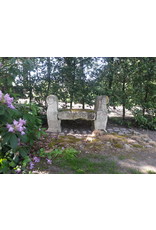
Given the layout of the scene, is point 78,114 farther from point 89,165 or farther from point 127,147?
point 89,165

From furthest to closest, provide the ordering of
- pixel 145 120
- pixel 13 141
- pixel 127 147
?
pixel 145 120
pixel 127 147
pixel 13 141

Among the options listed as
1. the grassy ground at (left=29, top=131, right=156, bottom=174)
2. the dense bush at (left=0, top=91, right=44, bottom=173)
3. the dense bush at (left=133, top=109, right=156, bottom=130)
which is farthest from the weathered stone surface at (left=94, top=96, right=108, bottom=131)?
the dense bush at (left=0, top=91, right=44, bottom=173)

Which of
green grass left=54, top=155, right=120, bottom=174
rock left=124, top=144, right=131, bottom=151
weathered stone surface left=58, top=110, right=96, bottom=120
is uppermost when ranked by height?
weathered stone surface left=58, top=110, right=96, bottom=120

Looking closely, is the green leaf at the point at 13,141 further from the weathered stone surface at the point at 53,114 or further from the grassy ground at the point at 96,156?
the weathered stone surface at the point at 53,114

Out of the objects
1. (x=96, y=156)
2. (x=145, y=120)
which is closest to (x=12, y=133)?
(x=96, y=156)

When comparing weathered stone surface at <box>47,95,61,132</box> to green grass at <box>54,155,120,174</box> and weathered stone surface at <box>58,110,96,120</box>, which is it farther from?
green grass at <box>54,155,120,174</box>

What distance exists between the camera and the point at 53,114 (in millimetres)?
3902

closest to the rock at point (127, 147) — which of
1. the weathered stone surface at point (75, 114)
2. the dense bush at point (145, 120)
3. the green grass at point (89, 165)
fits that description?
the green grass at point (89, 165)

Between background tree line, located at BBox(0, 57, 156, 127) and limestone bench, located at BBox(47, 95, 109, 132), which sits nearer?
limestone bench, located at BBox(47, 95, 109, 132)

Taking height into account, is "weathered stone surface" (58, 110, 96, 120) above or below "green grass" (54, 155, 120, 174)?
above

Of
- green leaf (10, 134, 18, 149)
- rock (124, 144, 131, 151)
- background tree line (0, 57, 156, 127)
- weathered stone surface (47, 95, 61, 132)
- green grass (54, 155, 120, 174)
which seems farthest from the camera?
background tree line (0, 57, 156, 127)

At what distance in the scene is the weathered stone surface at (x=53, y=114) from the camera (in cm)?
381

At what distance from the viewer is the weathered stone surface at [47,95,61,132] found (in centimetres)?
381

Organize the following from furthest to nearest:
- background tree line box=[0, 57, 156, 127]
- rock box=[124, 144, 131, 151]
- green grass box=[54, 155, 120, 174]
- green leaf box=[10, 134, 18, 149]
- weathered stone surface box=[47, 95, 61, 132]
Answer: background tree line box=[0, 57, 156, 127], weathered stone surface box=[47, 95, 61, 132], rock box=[124, 144, 131, 151], green grass box=[54, 155, 120, 174], green leaf box=[10, 134, 18, 149]
